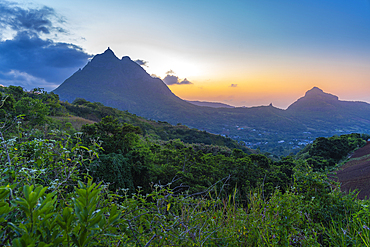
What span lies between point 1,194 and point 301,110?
6836 inches

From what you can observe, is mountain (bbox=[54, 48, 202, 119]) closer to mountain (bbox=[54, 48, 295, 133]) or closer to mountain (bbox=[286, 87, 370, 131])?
mountain (bbox=[54, 48, 295, 133])

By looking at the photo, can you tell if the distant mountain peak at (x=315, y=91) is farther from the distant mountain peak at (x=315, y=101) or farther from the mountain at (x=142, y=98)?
the mountain at (x=142, y=98)

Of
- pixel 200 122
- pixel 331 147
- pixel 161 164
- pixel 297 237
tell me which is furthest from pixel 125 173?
pixel 200 122

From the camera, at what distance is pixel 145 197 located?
1.99 m

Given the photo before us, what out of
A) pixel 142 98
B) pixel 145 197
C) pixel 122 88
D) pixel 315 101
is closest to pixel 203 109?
pixel 142 98

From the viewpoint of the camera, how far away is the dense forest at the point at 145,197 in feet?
2.44

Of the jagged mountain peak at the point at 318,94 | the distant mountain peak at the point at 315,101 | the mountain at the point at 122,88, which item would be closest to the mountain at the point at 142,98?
the mountain at the point at 122,88

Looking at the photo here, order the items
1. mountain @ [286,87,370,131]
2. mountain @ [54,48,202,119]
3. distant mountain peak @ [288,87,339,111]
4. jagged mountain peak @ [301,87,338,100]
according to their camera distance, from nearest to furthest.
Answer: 1. mountain @ [54,48,202,119]
2. mountain @ [286,87,370,131]
3. distant mountain peak @ [288,87,339,111]
4. jagged mountain peak @ [301,87,338,100]

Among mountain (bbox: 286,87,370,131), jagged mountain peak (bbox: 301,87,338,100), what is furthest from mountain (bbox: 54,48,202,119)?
jagged mountain peak (bbox: 301,87,338,100)

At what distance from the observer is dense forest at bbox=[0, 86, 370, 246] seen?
2.44 feet

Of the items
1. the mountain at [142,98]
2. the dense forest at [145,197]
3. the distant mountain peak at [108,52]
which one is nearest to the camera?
the dense forest at [145,197]

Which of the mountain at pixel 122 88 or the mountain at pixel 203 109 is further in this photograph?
the mountain at pixel 122 88

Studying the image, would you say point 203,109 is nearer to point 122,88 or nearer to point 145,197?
point 122,88

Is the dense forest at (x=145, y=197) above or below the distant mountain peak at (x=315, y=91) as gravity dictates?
below
